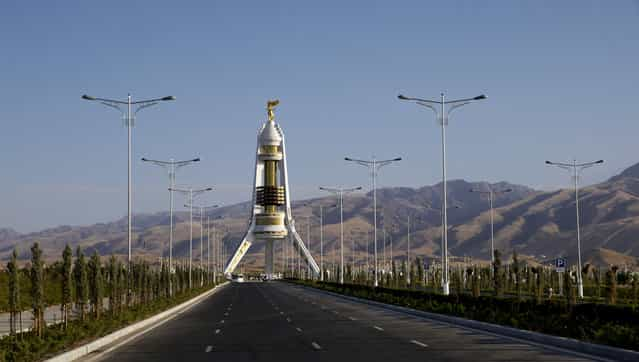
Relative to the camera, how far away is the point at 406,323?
127ft

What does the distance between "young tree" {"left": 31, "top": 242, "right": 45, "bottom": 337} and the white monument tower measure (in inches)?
4942

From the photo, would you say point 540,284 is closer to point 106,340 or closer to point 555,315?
point 555,315

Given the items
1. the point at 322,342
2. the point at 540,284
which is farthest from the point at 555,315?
the point at 540,284

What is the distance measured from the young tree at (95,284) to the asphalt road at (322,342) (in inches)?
116

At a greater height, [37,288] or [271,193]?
[271,193]

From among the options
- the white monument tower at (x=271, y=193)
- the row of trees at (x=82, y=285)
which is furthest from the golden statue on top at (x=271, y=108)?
the row of trees at (x=82, y=285)

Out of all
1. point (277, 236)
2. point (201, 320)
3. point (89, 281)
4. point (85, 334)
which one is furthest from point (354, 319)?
point (277, 236)

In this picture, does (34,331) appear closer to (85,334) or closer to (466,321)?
(85,334)

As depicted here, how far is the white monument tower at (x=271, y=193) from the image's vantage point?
518 feet

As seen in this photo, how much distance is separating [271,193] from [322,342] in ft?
427

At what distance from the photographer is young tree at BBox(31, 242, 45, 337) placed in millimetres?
29672

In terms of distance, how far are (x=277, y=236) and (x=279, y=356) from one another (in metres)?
138

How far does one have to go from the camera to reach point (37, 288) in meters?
30.5

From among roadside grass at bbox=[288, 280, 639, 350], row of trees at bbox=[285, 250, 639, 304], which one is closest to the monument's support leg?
row of trees at bbox=[285, 250, 639, 304]
